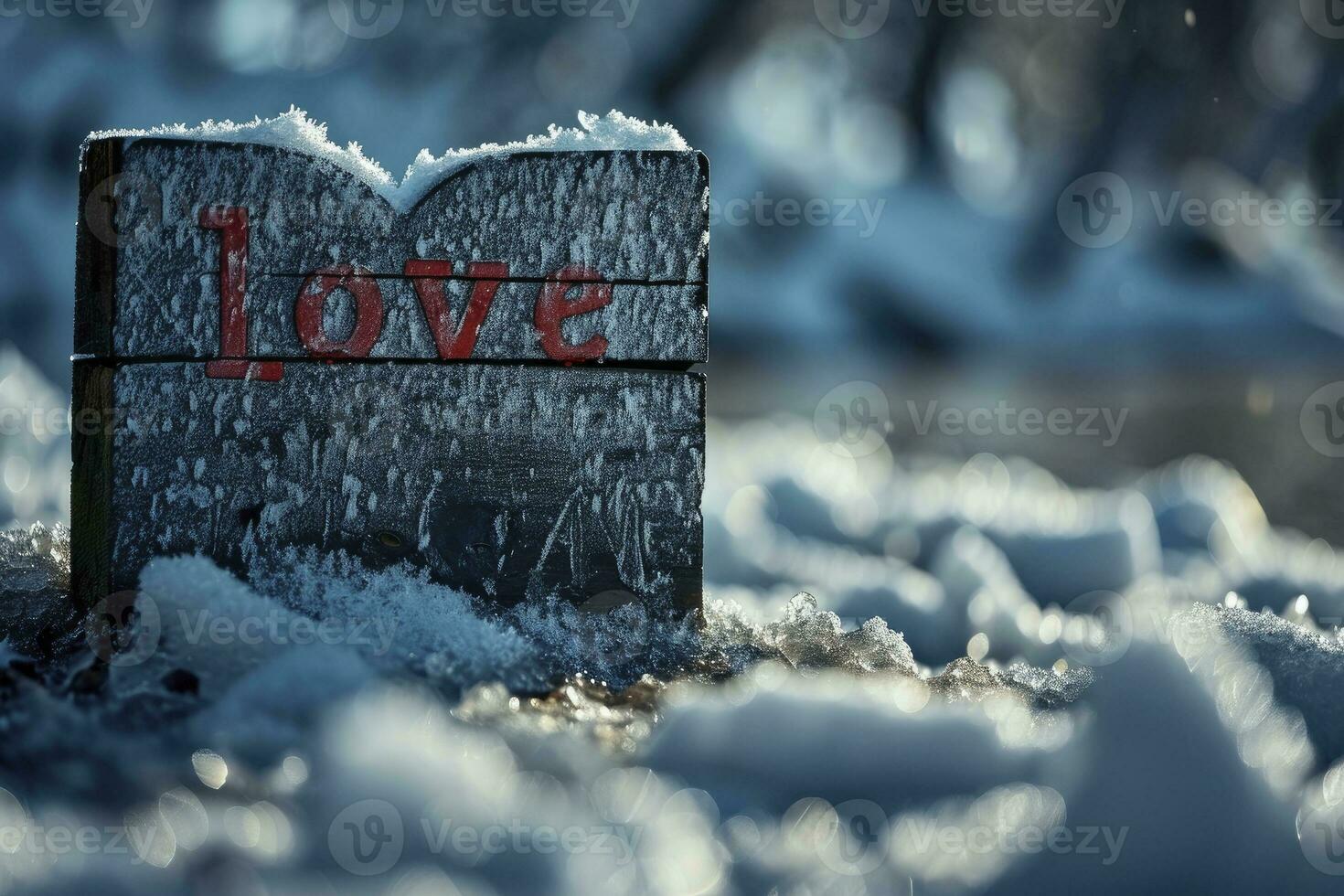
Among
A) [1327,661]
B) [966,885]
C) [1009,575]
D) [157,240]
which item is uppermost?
[157,240]

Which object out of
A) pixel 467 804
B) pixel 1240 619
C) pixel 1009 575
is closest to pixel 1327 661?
pixel 1240 619

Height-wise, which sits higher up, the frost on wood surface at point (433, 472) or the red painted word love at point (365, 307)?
the red painted word love at point (365, 307)

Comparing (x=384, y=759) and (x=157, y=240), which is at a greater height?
(x=157, y=240)

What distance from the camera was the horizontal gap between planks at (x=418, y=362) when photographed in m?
3.20

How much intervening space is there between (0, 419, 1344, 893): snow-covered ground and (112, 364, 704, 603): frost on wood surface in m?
0.13

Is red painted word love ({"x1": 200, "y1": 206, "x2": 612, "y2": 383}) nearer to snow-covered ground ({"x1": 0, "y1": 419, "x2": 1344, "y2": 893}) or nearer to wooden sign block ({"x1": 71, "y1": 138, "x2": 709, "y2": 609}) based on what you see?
wooden sign block ({"x1": 71, "y1": 138, "x2": 709, "y2": 609})

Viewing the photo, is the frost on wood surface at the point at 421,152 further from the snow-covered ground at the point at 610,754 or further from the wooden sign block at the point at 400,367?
the snow-covered ground at the point at 610,754

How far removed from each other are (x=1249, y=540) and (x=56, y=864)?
322 inches

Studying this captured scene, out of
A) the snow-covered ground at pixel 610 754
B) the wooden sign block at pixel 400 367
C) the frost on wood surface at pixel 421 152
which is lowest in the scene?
the snow-covered ground at pixel 610 754

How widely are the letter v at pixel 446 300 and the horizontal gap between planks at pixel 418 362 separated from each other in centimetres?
5

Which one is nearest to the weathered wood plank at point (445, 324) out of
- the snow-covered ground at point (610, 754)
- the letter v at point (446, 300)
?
the letter v at point (446, 300)

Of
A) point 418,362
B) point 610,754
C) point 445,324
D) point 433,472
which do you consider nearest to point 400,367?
point 418,362

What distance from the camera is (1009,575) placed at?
6.96 m

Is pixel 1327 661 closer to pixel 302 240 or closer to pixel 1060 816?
pixel 1060 816
